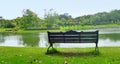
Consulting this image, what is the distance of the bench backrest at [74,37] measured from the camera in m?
12.2

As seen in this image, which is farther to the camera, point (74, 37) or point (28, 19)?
point (28, 19)

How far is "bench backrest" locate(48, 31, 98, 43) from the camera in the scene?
39.9 feet

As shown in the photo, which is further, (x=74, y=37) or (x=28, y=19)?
(x=28, y=19)

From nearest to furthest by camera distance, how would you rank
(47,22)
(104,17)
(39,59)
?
(39,59), (47,22), (104,17)

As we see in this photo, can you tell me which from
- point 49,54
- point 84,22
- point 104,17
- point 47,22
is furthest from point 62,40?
point 104,17

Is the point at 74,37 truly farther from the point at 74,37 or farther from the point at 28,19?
the point at 28,19

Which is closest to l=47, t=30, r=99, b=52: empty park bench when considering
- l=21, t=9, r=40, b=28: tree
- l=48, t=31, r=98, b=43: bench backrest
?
l=48, t=31, r=98, b=43: bench backrest

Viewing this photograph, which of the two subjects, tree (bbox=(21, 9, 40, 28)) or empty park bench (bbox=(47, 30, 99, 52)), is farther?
tree (bbox=(21, 9, 40, 28))

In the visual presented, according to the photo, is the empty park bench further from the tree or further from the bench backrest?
the tree

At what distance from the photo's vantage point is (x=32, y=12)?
9856 cm

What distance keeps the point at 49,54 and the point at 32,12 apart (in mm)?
87012

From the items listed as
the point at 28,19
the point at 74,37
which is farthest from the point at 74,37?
the point at 28,19

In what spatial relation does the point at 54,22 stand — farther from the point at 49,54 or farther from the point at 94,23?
the point at 49,54

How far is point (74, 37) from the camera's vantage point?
492 inches
